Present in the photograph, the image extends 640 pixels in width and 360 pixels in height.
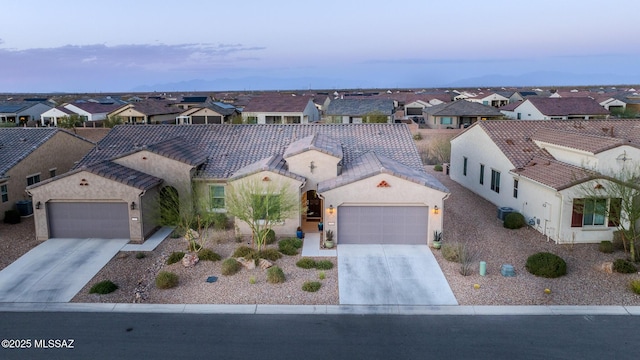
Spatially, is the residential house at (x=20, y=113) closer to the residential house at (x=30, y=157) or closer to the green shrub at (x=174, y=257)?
the residential house at (x=30, y=157)

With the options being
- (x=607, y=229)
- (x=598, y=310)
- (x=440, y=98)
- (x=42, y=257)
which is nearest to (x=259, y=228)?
(x=42, y=257)

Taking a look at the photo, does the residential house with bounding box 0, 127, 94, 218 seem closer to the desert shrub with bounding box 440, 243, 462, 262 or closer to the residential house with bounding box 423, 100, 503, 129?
the desert shrub with bounding box 440, 243, 462, 262

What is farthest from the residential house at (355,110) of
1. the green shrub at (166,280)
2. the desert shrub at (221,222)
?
the green shrub at (166,280)

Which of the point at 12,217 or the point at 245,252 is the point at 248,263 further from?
the point at 12,217

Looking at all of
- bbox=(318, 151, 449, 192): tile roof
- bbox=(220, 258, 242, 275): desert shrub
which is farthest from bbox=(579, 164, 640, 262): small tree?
bbox=(220, 258, 242, 275): desert shrub

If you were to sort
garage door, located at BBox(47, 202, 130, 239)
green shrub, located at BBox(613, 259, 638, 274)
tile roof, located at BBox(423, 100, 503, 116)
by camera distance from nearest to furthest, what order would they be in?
green shrub, located at BBox(613, 259, 638, 274)
garage door, located at BBox(47, 202, 130, 239)
tile roof, located at BBox(423, 100, 503, 116)

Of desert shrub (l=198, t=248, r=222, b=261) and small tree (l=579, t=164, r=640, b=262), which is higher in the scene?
small tree (l=579, t=164, r=640, b=262)

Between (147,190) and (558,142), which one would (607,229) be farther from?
(147,190)
